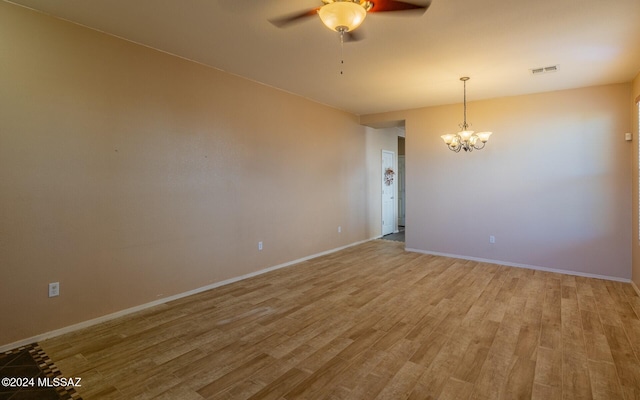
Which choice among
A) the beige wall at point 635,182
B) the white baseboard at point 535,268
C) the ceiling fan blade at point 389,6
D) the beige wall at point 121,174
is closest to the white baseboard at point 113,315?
the beige wall at point 121,174

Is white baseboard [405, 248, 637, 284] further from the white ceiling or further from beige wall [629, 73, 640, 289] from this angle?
the white ceiling

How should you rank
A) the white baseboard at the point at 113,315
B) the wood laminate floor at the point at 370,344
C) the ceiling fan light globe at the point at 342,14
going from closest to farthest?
the ceiling fan light globe at the point at 342,14 < the wood laminate floor at the point at 370,344 < the white baseboard at the point at 113,315

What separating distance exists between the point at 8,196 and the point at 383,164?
6697 millimetres

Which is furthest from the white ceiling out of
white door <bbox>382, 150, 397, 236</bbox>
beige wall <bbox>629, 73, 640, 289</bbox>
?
white door <bbox>382, 150, 397, 236</bbox>

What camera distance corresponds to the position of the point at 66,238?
2932 mm

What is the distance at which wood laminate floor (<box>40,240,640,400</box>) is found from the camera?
2.15 meters

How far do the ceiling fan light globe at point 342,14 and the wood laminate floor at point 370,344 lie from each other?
239 cm

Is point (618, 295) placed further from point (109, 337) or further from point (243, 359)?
point (109, 337)

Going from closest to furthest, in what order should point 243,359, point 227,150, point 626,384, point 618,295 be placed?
point 626,384, point 243,359, point 618,295, point 227,150

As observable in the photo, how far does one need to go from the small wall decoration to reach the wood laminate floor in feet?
13.3

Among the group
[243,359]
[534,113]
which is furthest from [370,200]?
[243,359]

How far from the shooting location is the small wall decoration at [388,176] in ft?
26.3

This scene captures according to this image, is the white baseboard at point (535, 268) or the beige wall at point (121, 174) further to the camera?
the white baseboard at point (535, 268)

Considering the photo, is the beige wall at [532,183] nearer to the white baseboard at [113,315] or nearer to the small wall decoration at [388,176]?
the small wall decoration at [388,176]
